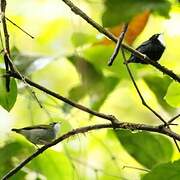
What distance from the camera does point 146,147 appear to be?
819 millimetres

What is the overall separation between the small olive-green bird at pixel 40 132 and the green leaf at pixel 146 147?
0.13 m

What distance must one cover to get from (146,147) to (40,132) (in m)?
0.20

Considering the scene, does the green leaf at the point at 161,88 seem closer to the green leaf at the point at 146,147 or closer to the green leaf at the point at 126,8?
the green leaf at the point at 146,147

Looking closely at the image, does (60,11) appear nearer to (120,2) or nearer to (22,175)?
(22,175)

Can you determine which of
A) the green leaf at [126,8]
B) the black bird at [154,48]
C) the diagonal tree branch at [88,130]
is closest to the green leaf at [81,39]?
the black bird at [154,48]

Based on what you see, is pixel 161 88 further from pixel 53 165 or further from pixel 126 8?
pixel 126 8

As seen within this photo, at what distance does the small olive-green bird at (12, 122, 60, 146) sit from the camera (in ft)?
2.39

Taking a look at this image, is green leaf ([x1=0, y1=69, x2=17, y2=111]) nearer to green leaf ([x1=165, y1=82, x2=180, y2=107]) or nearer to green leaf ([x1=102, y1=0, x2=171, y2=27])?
green leaf ([x1=165, y1=82, x2=180, y2=107])

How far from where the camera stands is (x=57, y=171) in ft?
2.56

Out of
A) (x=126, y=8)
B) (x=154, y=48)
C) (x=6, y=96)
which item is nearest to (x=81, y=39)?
(x=154, y=48)

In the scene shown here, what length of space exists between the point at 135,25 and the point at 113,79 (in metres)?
0.13

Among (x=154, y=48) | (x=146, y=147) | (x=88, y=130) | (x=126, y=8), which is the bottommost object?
(x=126, y=8)

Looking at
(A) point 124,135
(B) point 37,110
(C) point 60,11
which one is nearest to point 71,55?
(A) point 124,135

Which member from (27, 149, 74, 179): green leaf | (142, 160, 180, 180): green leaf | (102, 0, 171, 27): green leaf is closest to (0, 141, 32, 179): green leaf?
(27, 149, 74, 179): green leaf
